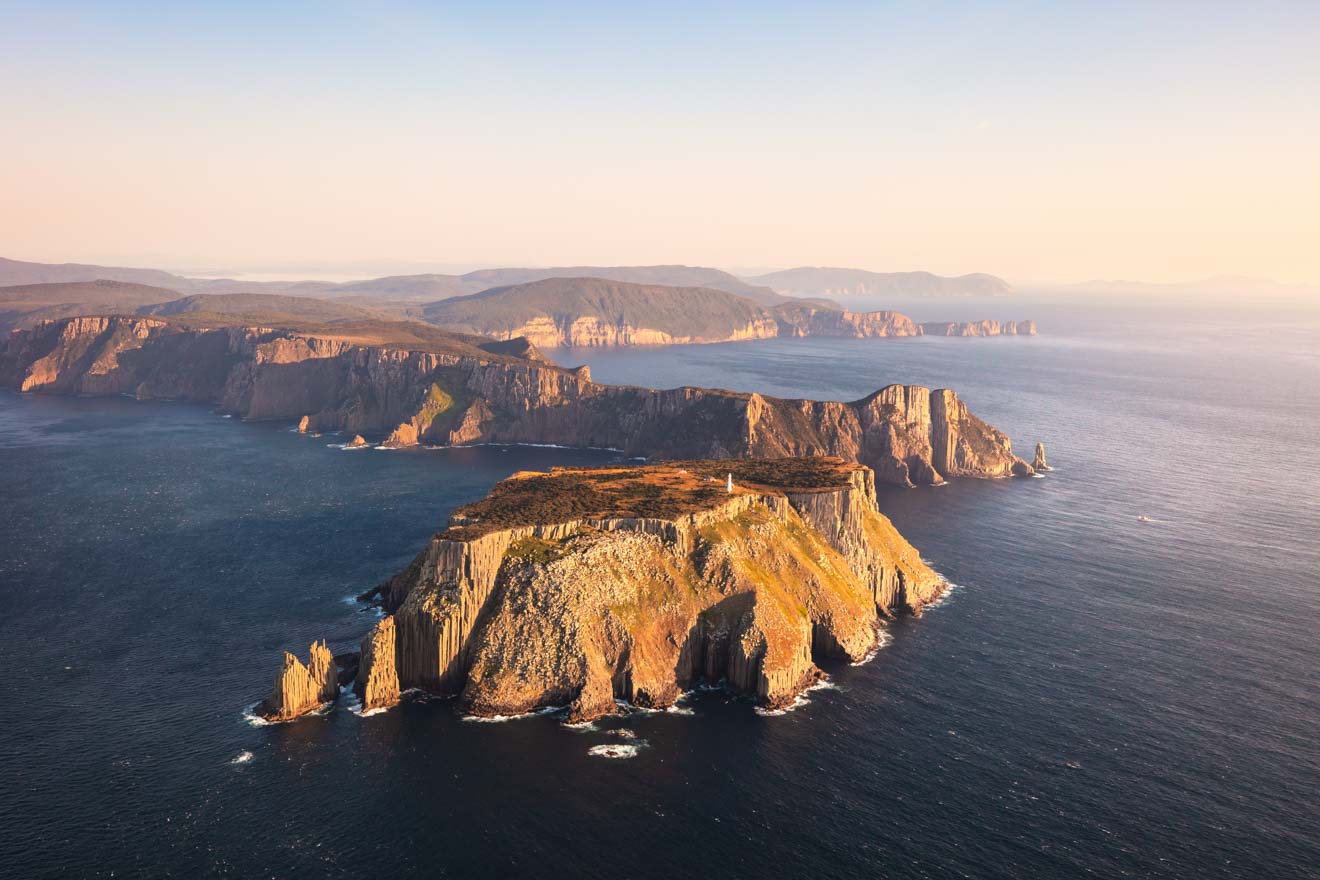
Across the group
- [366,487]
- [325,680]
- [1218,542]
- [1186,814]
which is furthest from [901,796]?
[366,487]

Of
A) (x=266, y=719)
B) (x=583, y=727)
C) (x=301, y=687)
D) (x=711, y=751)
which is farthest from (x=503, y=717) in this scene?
(x=266, y=719)

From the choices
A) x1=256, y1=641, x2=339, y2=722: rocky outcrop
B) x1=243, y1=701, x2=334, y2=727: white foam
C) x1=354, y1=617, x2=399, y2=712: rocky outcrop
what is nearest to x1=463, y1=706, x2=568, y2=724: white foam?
x1=354, y1=617, x2=399, y2=712: rocky outcrop

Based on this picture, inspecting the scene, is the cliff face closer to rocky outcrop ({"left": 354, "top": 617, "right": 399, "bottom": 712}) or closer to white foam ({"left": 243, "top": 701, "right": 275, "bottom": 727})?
rocky outcrop ({"left": 354, "top": 617, "right": 399, "bottom": 712})

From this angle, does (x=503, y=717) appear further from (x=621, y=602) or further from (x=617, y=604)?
→ (x=621, y=602)

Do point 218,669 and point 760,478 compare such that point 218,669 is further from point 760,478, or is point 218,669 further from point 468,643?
point 760,478

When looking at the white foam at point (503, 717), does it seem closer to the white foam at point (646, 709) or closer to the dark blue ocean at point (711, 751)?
the dark blue ocean at point (711, 751)

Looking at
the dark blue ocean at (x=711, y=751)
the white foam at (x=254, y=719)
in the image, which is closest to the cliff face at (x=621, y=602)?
the dark blue ocean at (x=711, y=751)
